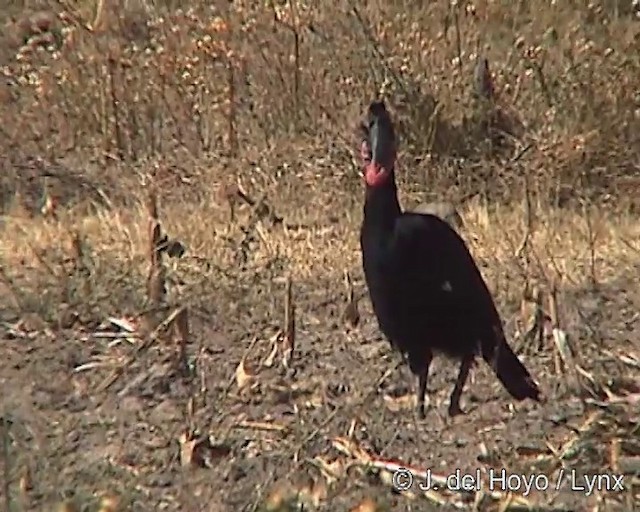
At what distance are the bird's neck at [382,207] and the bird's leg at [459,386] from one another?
412 mm

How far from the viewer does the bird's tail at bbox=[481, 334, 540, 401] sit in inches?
154

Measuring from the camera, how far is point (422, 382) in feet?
13.0

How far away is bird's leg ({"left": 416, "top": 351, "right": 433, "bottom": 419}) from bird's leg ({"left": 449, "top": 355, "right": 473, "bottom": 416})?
0.08 m

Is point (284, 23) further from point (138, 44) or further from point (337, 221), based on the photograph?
point (337, 221)

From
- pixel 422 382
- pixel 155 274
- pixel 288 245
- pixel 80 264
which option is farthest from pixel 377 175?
pixel 288 245

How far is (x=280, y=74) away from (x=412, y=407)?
3.89 metres

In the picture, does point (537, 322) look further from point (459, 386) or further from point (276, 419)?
point (276, 419)

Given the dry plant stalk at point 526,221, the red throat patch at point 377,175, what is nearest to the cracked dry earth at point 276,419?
the dry plant stalk at point 526,221

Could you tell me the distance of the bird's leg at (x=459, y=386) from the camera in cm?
389

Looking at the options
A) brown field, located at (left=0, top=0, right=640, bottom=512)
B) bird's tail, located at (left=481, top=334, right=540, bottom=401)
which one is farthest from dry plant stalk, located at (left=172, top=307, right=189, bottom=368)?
bird's tail, located at (left=481, top=334, right=540, bottom=401)

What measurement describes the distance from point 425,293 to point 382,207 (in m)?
0.26

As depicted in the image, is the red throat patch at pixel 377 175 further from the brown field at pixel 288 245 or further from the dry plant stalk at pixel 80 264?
the dry plant stalk at pixel 80 264

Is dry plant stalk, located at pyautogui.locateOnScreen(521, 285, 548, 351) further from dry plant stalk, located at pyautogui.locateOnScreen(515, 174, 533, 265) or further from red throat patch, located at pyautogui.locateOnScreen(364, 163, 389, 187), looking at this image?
red throat patch, located at pyautogui.locateOnScreen(364, 163, 389, 187)

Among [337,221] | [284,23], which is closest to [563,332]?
[337,221]
